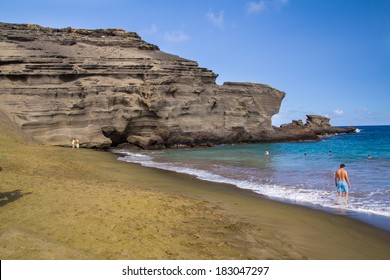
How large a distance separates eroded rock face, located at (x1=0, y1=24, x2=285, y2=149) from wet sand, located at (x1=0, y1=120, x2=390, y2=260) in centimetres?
2364

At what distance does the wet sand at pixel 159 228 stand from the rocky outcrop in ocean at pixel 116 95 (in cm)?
2377

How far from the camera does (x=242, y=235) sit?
6.24m

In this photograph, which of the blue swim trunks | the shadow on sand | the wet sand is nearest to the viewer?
the wet sand

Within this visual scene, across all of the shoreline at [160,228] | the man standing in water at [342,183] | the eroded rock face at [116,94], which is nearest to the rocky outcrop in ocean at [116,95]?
the eroded rock face at [116,94]

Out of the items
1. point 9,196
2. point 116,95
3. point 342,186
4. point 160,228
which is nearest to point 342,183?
point 342,186

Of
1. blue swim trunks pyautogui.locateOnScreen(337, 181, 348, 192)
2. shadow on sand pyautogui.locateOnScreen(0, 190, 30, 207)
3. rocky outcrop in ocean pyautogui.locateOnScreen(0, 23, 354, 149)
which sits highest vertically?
rocky outcrop in ocean pyautogui.locateOnScreen(0, 23, 354, 149)

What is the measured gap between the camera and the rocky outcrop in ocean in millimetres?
31859

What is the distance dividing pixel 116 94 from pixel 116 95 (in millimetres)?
180

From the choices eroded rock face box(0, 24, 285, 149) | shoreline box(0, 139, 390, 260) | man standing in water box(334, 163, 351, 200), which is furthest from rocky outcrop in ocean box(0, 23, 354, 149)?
man standing in water box(334, 163, 351, 200)

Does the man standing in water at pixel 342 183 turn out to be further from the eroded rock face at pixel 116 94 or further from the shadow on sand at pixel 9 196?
the eroded rock face at pixel 116 94

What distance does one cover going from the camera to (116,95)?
35344 mm

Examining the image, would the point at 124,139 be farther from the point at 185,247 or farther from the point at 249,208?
the point at 185,247

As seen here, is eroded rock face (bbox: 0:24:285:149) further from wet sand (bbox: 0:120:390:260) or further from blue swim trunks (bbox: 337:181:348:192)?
blue swim trunks (bbox: 337:181:348:192)

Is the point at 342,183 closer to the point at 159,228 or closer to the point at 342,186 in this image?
the point at 342,186
